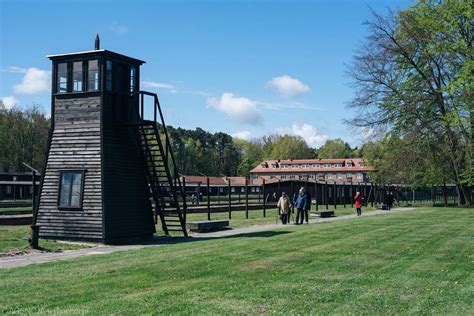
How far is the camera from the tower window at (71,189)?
21.4 metres

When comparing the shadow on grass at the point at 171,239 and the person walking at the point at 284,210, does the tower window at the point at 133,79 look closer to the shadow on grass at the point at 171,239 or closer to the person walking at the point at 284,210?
the shadow on grass at the point at 171,239

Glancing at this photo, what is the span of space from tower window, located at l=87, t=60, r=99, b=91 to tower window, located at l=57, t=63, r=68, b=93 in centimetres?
114

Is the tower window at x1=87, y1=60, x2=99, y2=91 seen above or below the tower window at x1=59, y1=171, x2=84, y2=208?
above

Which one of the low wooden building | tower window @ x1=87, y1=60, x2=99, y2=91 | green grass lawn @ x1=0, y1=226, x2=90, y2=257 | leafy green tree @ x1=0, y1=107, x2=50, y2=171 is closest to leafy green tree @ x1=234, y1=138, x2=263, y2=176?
leafy green tree @ x1=0, y1=107, x2=50, y2=171

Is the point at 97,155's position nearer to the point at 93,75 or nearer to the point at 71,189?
the point at 71,189

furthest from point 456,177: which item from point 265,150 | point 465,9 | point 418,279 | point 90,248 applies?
point 265,150

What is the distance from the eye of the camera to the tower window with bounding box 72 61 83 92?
869 inches

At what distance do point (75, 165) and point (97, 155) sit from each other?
1048 millimetres

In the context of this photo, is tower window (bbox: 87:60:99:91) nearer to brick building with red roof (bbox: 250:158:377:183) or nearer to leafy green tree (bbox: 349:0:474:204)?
leafy green tree (bbox: 349:0:474:204)

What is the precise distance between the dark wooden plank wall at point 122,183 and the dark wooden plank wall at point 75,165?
0.30 m

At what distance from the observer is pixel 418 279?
1078cm

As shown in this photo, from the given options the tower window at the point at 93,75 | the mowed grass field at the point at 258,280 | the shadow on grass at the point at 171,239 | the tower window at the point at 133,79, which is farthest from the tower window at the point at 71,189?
the mowed grass field at the point at 258,280

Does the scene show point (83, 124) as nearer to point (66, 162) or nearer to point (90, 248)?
point (66, 162)

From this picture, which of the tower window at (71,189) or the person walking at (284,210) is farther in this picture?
the person walking at (284,210)
